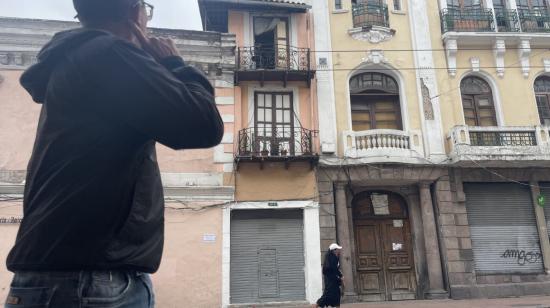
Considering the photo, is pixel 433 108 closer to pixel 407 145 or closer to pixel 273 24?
pixel 407 145

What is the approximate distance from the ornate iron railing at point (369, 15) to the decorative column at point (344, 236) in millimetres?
6403

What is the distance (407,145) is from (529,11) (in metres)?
7.89

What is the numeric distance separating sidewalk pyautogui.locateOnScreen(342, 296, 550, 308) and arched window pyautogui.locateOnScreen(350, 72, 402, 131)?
20.4ft

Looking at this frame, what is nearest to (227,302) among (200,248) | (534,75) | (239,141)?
(200,248)

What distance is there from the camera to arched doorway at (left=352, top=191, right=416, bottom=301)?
14531 mm

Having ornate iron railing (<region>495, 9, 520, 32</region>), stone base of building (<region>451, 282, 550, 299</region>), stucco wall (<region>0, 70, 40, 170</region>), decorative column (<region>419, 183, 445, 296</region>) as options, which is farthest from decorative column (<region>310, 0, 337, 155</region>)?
stucco wall (<region>0, 70, 40, 170</region>)

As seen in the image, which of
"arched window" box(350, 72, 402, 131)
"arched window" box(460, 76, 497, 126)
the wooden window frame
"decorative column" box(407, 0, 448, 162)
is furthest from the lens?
"arched window" box(460, 76, 497, 126)

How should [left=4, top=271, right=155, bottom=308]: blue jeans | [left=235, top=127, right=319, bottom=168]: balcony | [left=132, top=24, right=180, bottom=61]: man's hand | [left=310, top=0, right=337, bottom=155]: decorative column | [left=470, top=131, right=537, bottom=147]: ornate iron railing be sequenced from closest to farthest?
[left=4, top=271, right=155, bottom=308]: blue jeans < [left=132, top=24, right=180, bottom=61]: man's hand < [left=235, top=127, right=319, bottom=168]: balcony < [left=470, top=131, right=537, bottom=147]: ornate iron railing < [left=310, top=0, right=337, bottom=155]: decorative column

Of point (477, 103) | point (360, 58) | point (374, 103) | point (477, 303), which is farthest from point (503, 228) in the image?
point (360, 58)

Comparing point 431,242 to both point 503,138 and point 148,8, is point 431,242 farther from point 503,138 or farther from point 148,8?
point 148,8

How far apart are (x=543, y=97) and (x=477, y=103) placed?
267 cm

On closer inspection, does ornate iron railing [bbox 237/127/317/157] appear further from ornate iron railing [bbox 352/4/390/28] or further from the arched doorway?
ornate iron railing [bbox 352/4/390/28]

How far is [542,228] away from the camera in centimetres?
1495

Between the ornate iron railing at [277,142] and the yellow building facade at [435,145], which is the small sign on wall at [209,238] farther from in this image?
the yellow building facade at [435,145]
